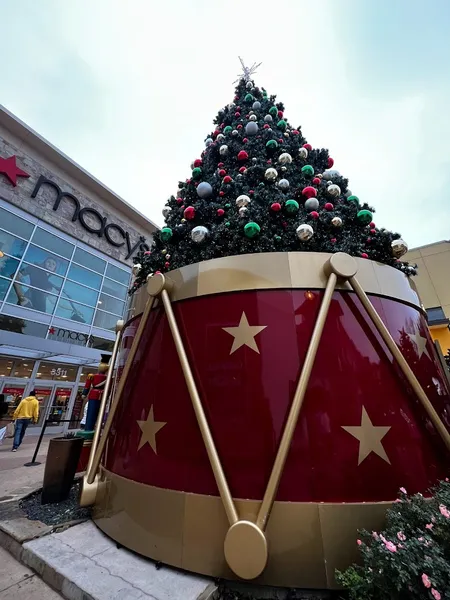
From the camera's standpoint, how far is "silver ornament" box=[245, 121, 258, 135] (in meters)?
5.09

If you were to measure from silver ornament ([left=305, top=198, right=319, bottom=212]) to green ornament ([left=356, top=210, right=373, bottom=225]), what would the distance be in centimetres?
61

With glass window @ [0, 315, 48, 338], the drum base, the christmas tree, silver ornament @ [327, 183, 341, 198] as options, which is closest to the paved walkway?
the drum base

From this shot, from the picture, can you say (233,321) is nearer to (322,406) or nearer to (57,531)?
(322,406)

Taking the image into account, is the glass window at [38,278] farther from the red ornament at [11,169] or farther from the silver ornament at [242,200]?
the silver ornament at [242,200]

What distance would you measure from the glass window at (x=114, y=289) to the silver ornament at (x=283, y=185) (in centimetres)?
1562

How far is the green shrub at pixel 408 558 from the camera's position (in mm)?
1514

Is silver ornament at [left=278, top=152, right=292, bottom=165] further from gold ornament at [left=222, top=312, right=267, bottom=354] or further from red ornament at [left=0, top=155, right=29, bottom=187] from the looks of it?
red ornament at [left=0, top=155, right=29, bottom=187]

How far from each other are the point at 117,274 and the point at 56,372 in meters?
6.92

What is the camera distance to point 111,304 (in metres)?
17.5

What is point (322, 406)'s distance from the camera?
2479 mm

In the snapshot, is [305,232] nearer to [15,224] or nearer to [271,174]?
[271,174]

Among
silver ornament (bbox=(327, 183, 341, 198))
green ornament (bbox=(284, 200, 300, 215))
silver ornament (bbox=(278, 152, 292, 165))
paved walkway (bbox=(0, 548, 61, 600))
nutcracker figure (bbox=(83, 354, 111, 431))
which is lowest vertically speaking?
paved walkway (bbox=(0, 548, 61, 600))

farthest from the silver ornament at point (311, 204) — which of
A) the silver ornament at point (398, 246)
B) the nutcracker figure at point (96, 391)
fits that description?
the nutcracker figure at point (96, 391)

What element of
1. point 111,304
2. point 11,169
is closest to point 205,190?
point 11,169
